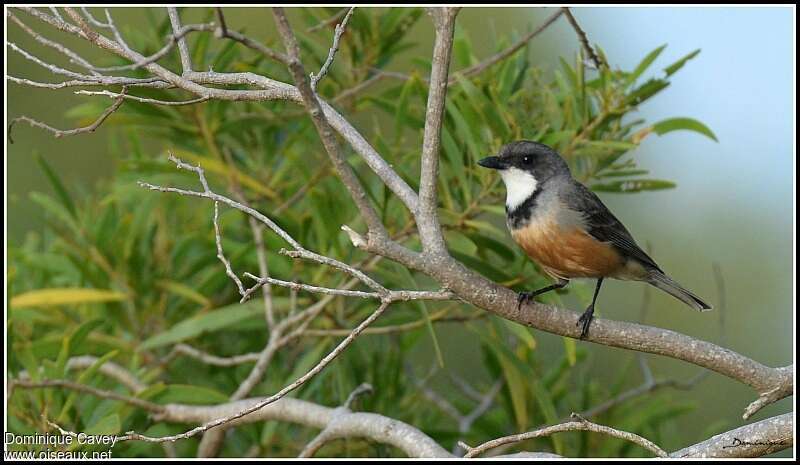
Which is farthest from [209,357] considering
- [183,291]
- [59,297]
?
[59,297]

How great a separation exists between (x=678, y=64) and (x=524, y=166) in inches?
23.2

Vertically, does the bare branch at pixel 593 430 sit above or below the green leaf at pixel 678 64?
below

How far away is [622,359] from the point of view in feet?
19.2

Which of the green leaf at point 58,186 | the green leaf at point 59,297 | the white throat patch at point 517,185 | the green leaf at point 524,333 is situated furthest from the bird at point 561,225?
the green leaf at point 58,186

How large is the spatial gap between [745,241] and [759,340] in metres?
0.88

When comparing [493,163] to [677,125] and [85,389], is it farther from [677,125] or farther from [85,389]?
[85,389]

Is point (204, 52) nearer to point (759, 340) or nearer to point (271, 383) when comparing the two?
point (271, 383)

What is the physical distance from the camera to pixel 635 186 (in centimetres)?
311

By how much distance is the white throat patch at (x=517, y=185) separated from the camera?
9.64 feet

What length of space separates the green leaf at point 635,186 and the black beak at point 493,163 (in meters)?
0.42

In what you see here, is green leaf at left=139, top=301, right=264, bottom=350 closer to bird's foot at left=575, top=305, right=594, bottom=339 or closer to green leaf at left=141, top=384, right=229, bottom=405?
green leaf at left=141, top=384, right=229, bottom=405

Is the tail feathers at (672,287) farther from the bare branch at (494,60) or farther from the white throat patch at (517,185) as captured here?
the bare branch at (494,60)

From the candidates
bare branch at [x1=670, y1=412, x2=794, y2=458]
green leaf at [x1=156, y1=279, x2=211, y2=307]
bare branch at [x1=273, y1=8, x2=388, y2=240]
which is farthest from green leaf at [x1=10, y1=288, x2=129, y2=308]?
bare branch at [x1=670, y1=412, x2=794, y2=458]

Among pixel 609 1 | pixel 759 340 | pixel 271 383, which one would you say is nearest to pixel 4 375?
pixel 271 383
